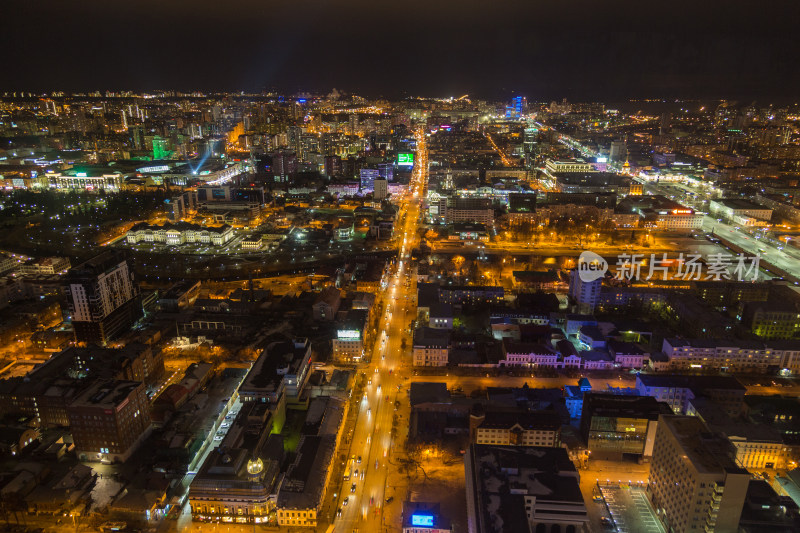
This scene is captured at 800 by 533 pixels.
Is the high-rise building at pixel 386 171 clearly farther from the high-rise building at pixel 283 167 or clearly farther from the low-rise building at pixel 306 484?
the low-rise building at pixel 306 484

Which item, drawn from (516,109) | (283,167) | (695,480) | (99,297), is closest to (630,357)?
(695,480)

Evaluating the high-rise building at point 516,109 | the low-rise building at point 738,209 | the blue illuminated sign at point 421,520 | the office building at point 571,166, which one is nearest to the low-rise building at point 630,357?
the blue illuminated sign at point 421,520

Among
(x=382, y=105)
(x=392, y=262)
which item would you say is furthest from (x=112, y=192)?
(x=382, y=105)

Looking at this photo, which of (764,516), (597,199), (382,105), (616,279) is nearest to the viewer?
(764,516)

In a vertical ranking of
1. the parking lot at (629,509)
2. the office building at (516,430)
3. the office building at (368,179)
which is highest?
the office building at (368,179)

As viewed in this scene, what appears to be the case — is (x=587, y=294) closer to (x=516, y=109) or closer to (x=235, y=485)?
(x=235, y=485)

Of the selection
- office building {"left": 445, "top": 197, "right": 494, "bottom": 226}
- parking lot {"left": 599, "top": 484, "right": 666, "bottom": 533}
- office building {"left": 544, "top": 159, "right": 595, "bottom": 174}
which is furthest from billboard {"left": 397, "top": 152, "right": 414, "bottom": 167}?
parking lot {"left": 599, "top": 484, "right": 666, "bottom": 533}

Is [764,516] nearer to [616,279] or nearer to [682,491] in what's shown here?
[682,491]

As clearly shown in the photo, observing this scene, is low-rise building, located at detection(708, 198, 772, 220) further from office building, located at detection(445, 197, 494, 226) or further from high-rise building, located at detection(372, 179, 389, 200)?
high-rise building, located at detection(372, 179, 389, 200)
